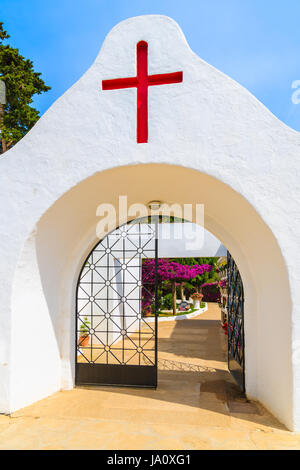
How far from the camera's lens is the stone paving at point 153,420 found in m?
3.43

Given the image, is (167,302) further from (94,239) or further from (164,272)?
(94,239)

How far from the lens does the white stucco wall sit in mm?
3770

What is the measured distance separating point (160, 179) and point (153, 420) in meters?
3.20

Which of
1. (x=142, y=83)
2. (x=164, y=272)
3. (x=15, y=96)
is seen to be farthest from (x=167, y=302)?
(x=142, y=83)

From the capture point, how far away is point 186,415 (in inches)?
165

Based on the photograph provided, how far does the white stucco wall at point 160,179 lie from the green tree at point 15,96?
8.65m

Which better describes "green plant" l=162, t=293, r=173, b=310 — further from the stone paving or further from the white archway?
the white archway

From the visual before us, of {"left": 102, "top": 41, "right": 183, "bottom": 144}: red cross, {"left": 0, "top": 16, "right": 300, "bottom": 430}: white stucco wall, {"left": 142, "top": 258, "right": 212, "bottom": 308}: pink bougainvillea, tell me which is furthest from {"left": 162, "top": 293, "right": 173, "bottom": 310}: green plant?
{"left": 102, "top": 41, "right": 183, "bottom": 144}: red cross

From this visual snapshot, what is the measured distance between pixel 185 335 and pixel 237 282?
20.4 feet

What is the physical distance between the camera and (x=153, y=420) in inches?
158

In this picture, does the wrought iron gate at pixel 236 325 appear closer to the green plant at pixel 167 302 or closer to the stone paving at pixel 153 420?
the stone paving at pixel 153 420

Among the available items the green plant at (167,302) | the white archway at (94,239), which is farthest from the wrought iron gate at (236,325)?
the green plant at (167,302)

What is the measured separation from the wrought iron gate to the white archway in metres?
0.27

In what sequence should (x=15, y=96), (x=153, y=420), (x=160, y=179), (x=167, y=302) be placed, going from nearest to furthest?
(x=153, y=420)
(x=160, y=179)
(x=15, y=96)
(x=167, y=302)
